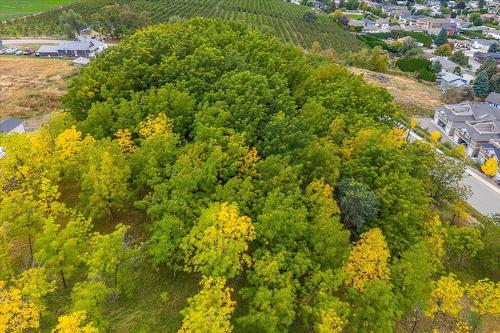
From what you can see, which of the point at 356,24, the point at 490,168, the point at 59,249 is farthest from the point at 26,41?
the point at 356,24

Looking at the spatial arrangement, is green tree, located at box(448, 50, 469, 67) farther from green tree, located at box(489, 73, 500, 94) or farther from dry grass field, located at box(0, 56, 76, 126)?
dry grass field, located at box(0, 56, 76, 126)

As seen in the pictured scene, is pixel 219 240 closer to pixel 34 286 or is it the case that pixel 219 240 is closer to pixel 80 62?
pixel 34 286

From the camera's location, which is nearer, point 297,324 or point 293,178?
point 297,324

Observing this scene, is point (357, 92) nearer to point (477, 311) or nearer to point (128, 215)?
point (477, 311)

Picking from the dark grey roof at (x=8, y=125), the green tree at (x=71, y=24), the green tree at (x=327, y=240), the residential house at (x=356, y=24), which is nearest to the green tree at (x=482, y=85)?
the residential house at (x=356, y=24)

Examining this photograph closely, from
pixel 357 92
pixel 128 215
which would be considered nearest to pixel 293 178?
pixel 128 215

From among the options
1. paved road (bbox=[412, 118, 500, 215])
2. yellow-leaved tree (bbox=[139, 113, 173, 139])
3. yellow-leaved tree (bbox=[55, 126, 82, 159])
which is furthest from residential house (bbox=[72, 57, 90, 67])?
paved road (bbox=[412, 118, 500, 215])

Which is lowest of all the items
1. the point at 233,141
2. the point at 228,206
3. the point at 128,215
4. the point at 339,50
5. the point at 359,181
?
the point at 339,50
